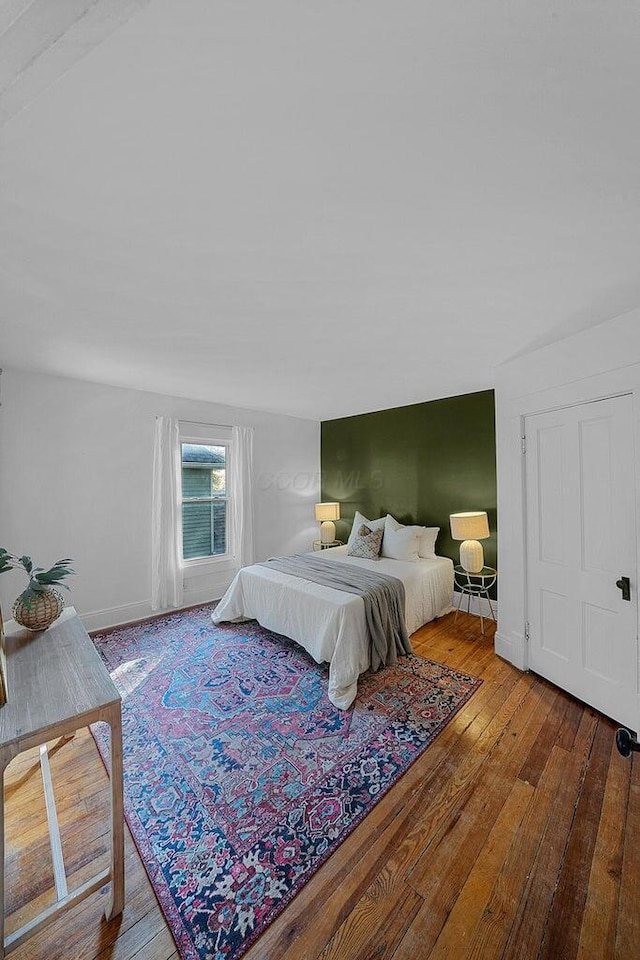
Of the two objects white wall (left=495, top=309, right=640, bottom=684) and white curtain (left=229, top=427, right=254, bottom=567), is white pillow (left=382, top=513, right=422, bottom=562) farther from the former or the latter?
white curtain (left=229, top=427, right=254, bottom=567)

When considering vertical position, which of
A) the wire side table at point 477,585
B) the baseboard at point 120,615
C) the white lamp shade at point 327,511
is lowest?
the baseboard at point 120,615

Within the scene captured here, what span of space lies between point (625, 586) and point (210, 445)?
409cm

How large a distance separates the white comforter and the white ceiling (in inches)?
78.4

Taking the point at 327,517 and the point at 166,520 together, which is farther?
the point at 327,517

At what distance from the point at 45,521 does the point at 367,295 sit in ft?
11.1

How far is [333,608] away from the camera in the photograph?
260cm

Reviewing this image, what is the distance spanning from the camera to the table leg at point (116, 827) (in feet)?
3.97

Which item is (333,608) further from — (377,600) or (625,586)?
(625,586)

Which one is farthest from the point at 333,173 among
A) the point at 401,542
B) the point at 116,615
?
the point at 116,615

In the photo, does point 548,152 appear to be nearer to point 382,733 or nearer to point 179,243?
point 179,243

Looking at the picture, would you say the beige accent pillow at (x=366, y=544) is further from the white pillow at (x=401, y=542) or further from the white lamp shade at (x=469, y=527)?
the white lamp shade at (x=469, y=527)

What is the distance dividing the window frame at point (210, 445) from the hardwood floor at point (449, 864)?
89.3 inches

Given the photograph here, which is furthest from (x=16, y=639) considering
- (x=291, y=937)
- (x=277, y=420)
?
(x=277, y=420)

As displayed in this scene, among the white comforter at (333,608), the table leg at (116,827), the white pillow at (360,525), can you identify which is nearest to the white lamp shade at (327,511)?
the white pillow at (360,525)
